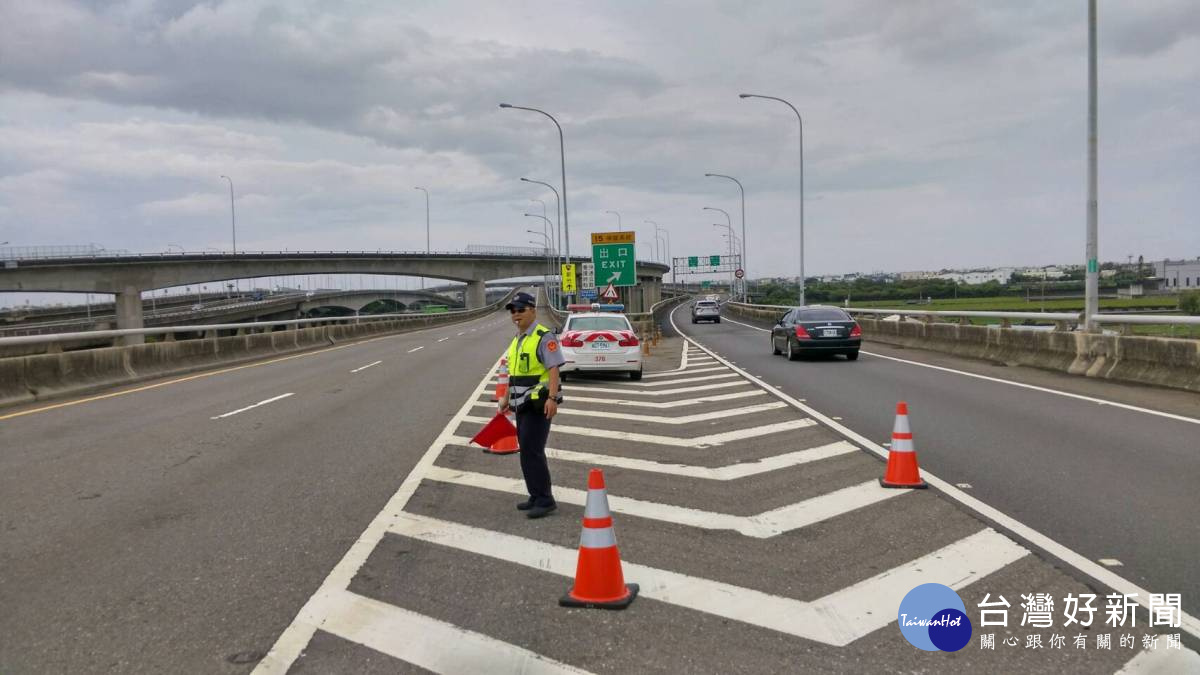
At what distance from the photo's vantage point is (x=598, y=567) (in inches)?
193

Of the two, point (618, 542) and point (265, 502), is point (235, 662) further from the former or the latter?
point (265, 502)

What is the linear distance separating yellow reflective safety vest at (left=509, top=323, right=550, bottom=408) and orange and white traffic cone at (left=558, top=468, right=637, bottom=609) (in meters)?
1.93

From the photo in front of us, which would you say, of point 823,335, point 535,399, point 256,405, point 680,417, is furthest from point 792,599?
point 823,335

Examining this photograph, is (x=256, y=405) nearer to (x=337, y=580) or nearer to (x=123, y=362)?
(x=123, y=362)

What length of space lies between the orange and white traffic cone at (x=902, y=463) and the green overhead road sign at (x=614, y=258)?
28430mm

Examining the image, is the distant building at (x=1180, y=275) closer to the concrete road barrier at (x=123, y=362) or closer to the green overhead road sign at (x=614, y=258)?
the green overhead road sign at (x=614, y=258)

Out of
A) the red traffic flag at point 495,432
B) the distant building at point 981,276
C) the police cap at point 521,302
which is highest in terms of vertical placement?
the distant building at point 981,276

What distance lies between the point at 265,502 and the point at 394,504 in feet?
3.64

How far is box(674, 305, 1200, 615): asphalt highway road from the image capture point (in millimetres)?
5866

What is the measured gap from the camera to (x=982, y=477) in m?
8.02

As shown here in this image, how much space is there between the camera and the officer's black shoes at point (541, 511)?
22.6 feet

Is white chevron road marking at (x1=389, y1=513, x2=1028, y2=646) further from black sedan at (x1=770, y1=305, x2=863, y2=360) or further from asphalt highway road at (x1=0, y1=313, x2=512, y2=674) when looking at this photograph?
black sedan at (x1=770, y1=305, x2=863, y2=360)

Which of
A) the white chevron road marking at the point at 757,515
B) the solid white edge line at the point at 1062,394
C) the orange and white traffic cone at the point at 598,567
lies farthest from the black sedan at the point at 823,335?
the orange and white traffic cone at the point at 598,567

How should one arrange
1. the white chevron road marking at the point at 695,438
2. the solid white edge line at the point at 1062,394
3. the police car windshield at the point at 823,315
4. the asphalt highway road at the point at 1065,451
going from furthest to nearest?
the police car windshield at the point at 823,315 → the solid white edge line at the point at 1062,394 → the white chevron road marking at the point at 695,438 → the asphalt highway road at the point at 1065,451
